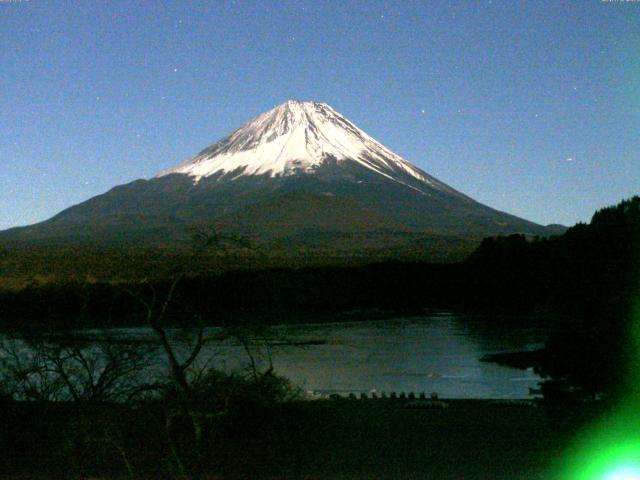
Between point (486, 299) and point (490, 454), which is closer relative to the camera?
point (490, 454)

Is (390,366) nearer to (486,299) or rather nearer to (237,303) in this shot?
(237,303)

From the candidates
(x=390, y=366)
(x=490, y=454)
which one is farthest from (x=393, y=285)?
(x=490, y=454)

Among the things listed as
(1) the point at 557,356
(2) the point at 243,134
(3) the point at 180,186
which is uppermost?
(2) the point at 243,134

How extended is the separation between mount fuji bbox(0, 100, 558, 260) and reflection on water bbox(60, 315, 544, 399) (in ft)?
145

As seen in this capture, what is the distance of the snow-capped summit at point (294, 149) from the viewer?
140 metres

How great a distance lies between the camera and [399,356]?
24.2 metres

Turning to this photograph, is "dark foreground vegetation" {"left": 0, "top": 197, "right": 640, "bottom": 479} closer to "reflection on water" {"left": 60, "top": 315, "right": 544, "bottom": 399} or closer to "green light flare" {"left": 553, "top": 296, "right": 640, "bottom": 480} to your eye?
"green light flare" {"left": 553, "top": 296, "right": 640, "bottom": 480}

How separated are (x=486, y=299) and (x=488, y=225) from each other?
67.8 meters

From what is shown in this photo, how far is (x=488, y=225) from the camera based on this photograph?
106000mm

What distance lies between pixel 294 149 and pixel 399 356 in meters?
125

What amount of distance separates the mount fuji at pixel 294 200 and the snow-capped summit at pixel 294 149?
197mm

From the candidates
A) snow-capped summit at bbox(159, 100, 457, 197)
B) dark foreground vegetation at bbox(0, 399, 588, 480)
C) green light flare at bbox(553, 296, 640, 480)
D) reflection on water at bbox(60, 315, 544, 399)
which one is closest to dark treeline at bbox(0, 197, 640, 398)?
green light flare at bbox(553, 296, 640, 480)

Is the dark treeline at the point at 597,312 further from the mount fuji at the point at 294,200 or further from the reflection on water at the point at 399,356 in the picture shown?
the mount fuji at the point at 294,200

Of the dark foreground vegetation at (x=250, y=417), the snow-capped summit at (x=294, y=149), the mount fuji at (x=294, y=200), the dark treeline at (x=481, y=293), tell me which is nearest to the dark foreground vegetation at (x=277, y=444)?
the dark foreground vegetation at (x=250, y=417)
